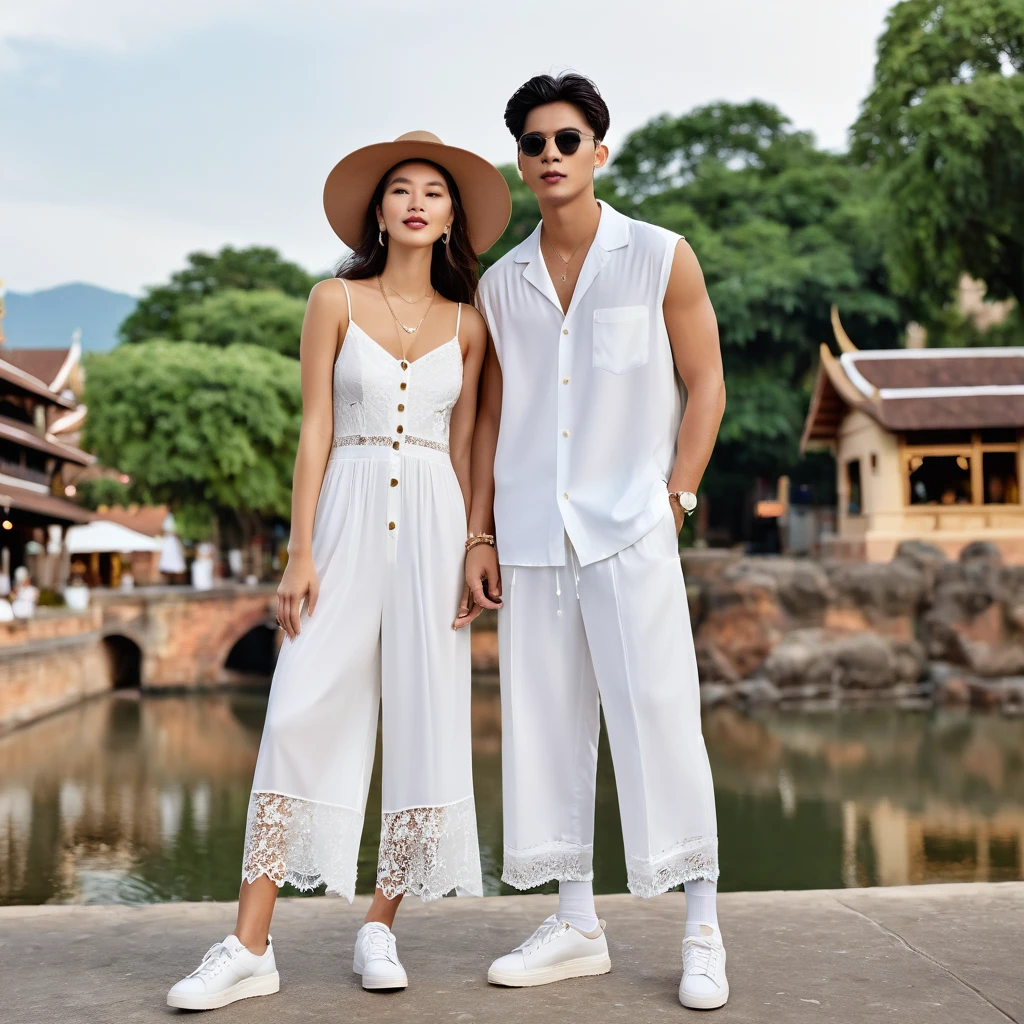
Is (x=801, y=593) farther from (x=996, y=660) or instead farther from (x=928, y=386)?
(x=928, y=386)

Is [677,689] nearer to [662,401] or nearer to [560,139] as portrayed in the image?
[662,401]

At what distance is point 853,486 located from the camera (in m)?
24.3

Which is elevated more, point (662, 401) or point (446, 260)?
point (446, 260)

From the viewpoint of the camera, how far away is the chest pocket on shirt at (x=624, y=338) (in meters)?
3.01

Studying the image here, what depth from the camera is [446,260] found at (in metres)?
3.27

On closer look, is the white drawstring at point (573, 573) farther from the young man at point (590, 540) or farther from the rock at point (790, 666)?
the rock at point (790, 666)

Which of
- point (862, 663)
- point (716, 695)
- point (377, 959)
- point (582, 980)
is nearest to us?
point (377, 959)

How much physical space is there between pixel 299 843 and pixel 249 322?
27943mm

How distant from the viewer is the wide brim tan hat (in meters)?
3.11

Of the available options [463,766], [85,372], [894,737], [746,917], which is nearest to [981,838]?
[894,737]

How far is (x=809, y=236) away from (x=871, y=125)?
2518 mm

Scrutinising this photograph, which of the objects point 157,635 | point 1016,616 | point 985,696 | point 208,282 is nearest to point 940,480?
point 1016,616

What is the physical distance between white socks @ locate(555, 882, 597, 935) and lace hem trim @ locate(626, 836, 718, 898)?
0.15 m

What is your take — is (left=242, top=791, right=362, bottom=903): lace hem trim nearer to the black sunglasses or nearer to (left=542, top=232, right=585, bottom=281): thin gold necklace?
(left=542, top=232, right=585, bottom=281): thin gold necklace
